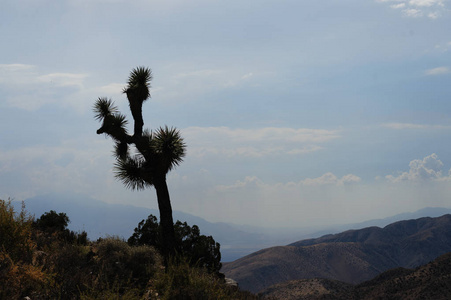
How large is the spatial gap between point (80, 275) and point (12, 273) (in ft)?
5.82

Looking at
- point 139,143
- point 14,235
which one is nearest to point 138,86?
point 139,143

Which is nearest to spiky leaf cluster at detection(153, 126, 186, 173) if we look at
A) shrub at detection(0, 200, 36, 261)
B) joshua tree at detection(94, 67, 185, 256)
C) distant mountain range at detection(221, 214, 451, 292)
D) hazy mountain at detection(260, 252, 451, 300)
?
joshua tree at detection(94, 67, 185, 256)

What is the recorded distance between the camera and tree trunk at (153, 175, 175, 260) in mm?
19109

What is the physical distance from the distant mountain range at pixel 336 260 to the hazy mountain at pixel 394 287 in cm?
3687

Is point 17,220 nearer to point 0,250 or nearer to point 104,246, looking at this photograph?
point 0,250

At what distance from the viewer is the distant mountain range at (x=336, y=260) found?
118 m

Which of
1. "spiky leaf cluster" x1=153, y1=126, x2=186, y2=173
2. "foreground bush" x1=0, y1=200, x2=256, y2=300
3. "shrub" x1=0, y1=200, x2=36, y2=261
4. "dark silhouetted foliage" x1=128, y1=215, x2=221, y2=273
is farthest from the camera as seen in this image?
"dark silhouetted foliage" x1=128, y1=215, x2=221, y2=273

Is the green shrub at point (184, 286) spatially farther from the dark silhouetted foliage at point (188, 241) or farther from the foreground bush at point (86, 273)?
the dark silhouetted foliage at point (188, 241)

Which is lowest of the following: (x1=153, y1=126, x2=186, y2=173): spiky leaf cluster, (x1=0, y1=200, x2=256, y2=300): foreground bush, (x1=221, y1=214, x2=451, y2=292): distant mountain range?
(x1=221, y1=214, x2=451, y2=292): distant mountain range

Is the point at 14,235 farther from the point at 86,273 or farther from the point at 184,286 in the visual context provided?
the point at 184,286

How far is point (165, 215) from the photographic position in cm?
1916

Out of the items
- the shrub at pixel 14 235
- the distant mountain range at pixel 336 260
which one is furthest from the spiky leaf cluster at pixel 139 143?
the distant mountain range at pixel 336 260

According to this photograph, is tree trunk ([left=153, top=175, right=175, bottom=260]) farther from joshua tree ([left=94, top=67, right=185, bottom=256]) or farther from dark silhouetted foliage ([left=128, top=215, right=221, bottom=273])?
dark silhouetted foliage ([left=128, top=215, right=221, bottom=273])

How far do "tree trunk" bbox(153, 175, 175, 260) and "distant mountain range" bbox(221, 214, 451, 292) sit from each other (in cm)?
9519
